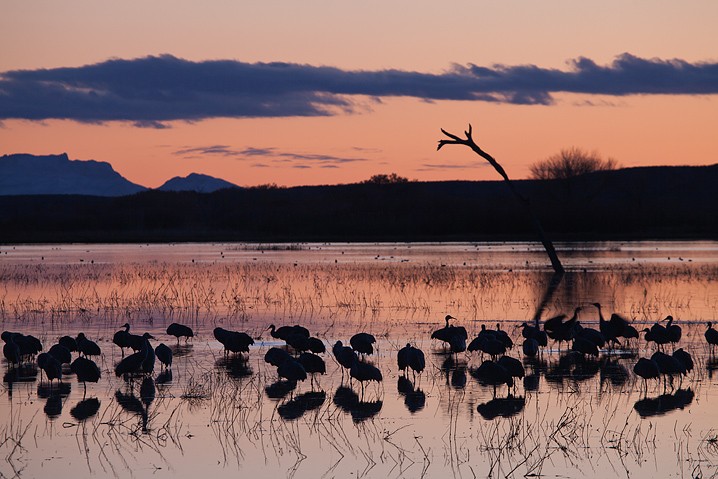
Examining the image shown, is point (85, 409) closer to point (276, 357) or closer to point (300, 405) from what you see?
point (300, 405)

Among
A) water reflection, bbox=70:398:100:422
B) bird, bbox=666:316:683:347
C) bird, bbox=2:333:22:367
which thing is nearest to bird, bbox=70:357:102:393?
water reflection, bbox=70:398:100:422

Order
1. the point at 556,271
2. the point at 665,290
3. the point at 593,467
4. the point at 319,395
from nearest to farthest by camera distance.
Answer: the point at 593,467
the point at 319,395
the point at 665,290
the point at 556,271

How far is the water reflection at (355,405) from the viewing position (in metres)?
12.3

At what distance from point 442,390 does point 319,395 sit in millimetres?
1580

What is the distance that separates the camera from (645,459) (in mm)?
10227

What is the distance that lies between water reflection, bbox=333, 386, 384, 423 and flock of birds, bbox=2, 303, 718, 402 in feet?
1.04

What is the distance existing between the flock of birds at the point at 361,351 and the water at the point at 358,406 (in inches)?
8.7

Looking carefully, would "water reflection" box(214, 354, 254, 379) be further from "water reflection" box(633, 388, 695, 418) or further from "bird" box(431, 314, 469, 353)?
"water reflection" box(633, 388, 695, 418)

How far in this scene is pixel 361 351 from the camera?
16000 millimetres

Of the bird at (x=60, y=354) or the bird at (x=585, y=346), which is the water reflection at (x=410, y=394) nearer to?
the bird at (x=585, y=346)

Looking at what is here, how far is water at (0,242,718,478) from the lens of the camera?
1027 centimetres

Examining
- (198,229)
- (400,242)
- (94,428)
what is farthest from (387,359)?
(198,229)

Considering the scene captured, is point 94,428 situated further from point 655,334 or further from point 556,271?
point 556,271

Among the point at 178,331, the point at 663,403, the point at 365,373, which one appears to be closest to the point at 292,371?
the point at 365,373
